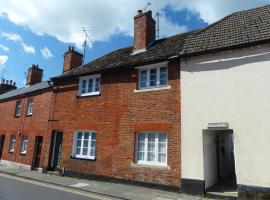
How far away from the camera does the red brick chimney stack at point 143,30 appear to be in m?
15.8

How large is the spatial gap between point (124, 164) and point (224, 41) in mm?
7327

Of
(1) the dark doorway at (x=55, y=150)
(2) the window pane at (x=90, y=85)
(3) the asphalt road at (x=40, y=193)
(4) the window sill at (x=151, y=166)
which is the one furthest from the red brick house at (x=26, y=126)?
(4) the window sill at (x=151, y=166)

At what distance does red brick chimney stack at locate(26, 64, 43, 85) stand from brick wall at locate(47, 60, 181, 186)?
12.1 m

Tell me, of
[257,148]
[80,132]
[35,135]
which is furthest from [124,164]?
[35,135]

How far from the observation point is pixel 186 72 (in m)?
11.9

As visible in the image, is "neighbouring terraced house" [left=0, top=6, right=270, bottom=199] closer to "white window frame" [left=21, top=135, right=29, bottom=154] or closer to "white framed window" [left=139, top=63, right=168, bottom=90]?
"white framed window" [left=139, top=63, right=168, bottom=90]

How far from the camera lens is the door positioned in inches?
664

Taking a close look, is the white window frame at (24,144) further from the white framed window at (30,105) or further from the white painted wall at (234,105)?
the white painted wall at (234,105)

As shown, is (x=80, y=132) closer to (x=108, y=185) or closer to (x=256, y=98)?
(x=108, y=185)

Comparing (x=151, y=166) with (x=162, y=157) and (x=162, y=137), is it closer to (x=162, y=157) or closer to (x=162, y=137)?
(x=162, y=157)

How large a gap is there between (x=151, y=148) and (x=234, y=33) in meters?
6.40

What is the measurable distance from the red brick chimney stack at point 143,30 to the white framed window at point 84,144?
578 cm

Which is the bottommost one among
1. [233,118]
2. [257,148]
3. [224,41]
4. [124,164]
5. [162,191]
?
[162,191]

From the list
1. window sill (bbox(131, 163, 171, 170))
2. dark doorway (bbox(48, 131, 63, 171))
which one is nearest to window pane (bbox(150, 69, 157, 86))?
window sill (bbox(131, 163, 171, 170))
